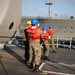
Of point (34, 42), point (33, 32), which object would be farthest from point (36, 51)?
point (33, 32)

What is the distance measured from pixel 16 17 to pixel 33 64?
452 cm

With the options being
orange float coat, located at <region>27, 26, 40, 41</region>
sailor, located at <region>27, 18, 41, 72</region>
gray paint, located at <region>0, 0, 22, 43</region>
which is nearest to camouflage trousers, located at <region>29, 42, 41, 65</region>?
sailor, located at <region>27, 18, 41, 72</region>

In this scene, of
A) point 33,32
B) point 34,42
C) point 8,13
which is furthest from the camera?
point 34,42

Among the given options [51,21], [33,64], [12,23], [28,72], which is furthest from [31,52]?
[51,21]

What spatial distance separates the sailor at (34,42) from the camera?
7.59 meters

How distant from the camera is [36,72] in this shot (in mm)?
7441

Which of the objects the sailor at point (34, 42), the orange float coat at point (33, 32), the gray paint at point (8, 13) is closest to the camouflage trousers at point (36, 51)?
the sailor at point (34, 42)

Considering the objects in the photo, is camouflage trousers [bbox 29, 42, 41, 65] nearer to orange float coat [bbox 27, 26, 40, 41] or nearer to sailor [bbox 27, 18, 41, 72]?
sailor [bbox 27, 18, 41, 72]

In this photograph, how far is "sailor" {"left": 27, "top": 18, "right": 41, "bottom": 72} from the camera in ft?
24.9

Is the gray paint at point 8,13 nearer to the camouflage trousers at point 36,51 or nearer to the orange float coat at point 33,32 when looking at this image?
the orange float coat at point 33,32

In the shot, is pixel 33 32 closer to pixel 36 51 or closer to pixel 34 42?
pixel 34 42

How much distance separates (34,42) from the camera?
25.5ft

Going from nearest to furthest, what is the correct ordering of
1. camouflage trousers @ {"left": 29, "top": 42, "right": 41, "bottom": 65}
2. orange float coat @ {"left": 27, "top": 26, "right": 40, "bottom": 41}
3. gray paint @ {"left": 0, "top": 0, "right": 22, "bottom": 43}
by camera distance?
gray paint @ {"left": 0, "top": 0, "right": 22, "bottom": 43}, orange float coat @ {"left": 27, "top": 26, "right": 40, "bottom": 41}, camouflage trousers @ {"left": 29, "top": 42, "right": 41, "bottom": 65}

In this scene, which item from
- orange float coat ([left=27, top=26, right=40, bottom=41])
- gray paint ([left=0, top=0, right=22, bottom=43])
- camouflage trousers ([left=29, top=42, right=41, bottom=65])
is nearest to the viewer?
gray paint ([left=0, top=0, right=22, bottom=43])
